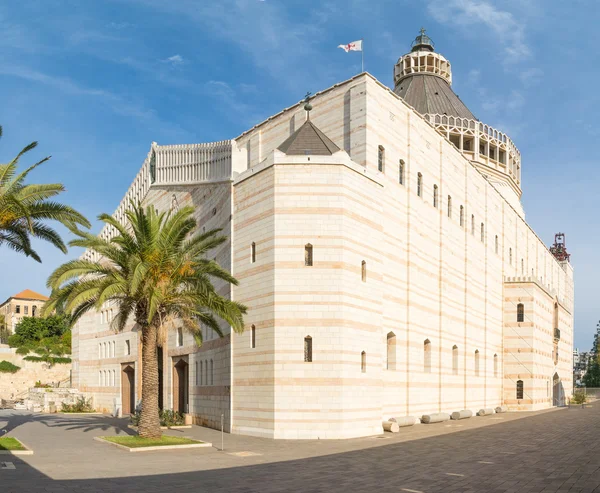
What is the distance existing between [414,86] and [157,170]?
3721 cm

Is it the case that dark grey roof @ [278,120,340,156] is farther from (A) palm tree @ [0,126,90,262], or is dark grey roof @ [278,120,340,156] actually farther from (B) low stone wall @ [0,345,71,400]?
(B) low stone wall @ [0,345,71,400]

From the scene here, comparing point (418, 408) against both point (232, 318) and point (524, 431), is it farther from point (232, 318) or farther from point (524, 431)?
point (232, 318)

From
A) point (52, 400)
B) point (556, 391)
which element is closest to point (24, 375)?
point (52, 400)

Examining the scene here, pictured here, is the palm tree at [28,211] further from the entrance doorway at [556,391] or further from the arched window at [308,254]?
the entrance doorway at [556,391]

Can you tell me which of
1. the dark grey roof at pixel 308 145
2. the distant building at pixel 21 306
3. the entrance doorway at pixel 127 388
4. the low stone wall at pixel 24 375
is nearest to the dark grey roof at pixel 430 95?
the dark grey roof at pixel 308 145

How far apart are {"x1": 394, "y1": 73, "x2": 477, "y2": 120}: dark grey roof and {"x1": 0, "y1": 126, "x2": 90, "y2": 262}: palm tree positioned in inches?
1843

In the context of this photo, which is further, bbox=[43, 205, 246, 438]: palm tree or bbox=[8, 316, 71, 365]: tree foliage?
bbox=[8, 316, 71, 365]: tree foliage

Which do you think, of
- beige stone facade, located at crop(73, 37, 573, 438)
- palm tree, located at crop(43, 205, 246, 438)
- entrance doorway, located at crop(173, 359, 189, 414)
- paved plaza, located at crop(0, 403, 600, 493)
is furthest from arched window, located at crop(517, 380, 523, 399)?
palm tree, located at crop(43, 205, 246, 438)

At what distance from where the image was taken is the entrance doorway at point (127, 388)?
51.8 m

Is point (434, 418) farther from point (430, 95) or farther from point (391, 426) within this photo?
point (430, 95)

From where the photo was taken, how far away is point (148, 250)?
1045 inches

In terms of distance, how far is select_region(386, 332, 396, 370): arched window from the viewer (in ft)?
118

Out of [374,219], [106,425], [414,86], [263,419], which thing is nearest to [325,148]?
[374,219]

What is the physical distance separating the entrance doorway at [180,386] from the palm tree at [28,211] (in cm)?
1757
